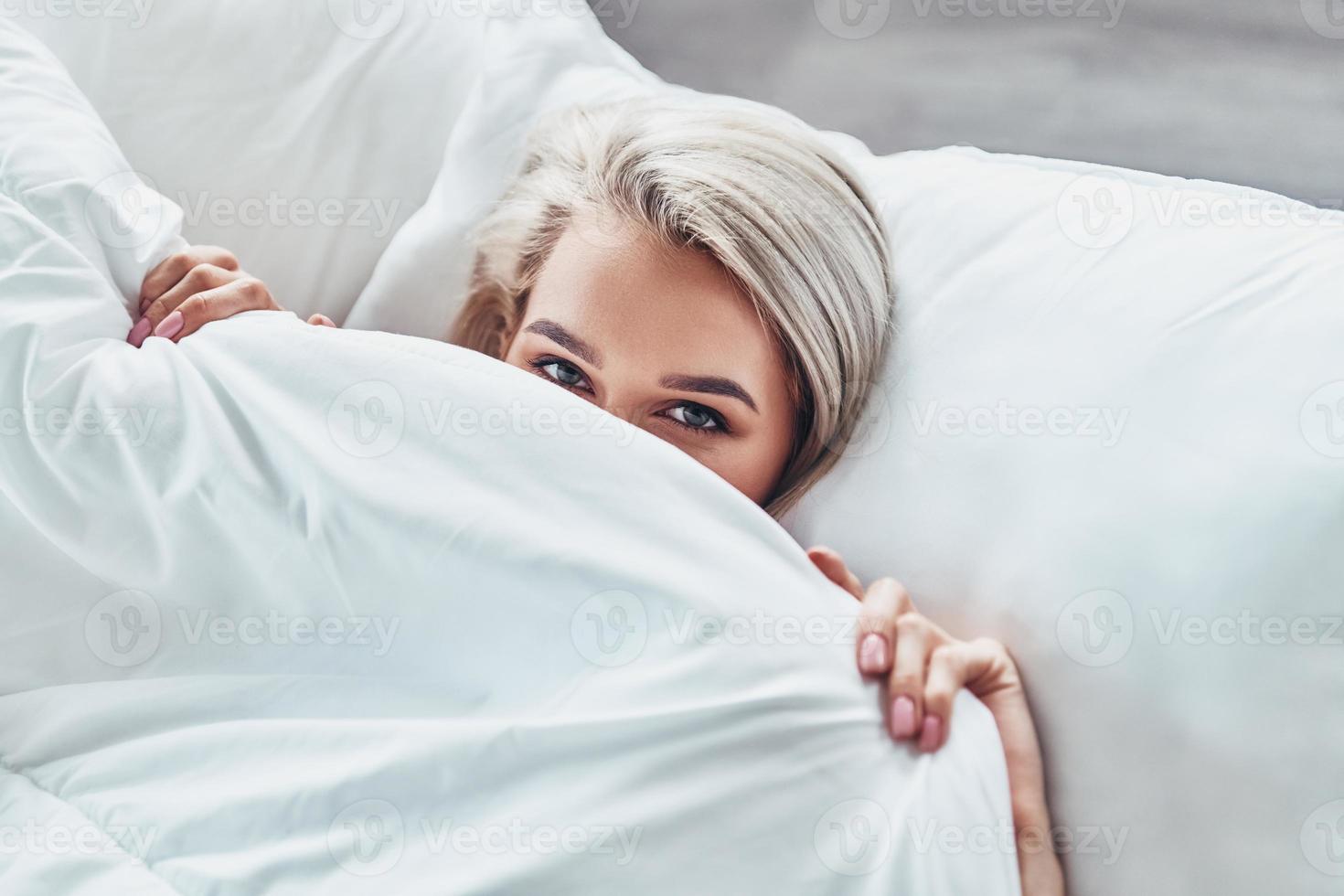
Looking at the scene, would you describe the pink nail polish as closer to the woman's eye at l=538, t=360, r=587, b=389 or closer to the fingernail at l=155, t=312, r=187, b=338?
the fingernail at l=155, t=312, r=187, b=338

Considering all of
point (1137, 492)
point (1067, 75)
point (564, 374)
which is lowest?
point (564, 374)

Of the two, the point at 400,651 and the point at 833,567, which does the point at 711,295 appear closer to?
the point at 833,567

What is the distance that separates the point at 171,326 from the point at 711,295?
0.44 m

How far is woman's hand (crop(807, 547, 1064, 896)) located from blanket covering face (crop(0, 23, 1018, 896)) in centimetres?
2

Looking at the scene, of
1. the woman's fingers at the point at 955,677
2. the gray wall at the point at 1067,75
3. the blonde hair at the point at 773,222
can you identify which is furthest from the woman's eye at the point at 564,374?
the gray wall at the point at 1067,75

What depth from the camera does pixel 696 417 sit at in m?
0.90

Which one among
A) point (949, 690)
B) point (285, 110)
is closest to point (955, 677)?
point (949, 690)

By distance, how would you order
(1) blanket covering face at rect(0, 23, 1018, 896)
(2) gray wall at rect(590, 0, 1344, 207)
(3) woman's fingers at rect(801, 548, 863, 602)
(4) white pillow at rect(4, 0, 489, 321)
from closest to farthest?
(1) blanket covering face at rect(0, 23, 1018, 896)
(3) woman's fingers at rect(801, 548, 863, 602)
(2) gray wall at rect(590, 0, 1344, 207)
(4) white pillow at rect(4, 0, 489, 321)

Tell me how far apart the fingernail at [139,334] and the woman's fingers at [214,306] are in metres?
0.02

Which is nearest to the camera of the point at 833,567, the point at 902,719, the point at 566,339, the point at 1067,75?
the point at 902,719

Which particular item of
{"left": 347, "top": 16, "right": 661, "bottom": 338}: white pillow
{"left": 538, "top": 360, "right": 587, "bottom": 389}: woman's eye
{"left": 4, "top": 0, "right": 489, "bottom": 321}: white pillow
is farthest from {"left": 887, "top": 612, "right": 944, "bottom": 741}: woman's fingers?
{"left": 4, "top": 0, "right": 489, "bottom": 321}: white pillow

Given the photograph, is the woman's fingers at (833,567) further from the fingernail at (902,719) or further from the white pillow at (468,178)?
the white pillow at (468,178)

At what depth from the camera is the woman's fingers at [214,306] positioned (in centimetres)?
88

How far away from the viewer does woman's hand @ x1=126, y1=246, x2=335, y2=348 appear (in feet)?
2.91
